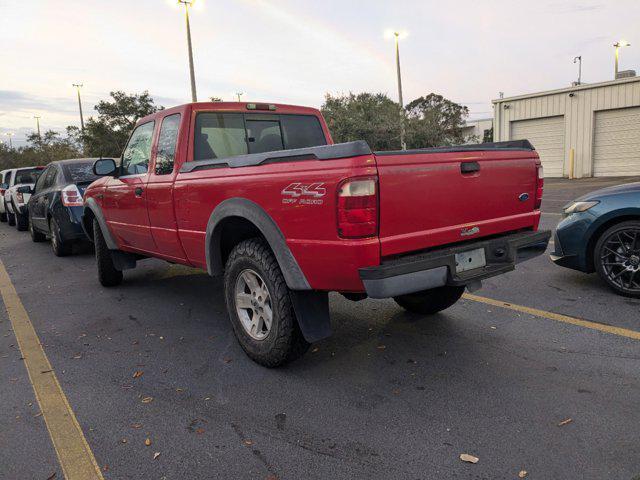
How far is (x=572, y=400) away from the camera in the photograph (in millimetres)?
2820

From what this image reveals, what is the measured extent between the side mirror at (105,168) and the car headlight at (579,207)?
4.78 m

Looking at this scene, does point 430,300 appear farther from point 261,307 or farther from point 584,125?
point 584,125

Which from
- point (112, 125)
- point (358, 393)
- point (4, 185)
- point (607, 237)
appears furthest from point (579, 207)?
point (112, 125)

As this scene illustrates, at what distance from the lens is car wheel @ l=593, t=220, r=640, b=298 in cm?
451

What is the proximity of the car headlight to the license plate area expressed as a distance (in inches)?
90.4

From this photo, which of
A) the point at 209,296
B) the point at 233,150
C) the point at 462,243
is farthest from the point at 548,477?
the point at 209,296

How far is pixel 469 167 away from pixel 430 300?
5.11 feet

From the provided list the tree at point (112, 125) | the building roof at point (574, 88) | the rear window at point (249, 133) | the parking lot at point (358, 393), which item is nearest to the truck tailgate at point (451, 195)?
the parking lot at point (358, 393)

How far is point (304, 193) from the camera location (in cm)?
282

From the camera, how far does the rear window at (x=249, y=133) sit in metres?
4.20

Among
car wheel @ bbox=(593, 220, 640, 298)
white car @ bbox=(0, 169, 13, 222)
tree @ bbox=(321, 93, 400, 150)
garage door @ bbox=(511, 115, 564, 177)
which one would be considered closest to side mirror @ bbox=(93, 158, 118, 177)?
car wheel @ bbox=(593, 220, 640, 298)

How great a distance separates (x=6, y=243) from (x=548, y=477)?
1180 cm

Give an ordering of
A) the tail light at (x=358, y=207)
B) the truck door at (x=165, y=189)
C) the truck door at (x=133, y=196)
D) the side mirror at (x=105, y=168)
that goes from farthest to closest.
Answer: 1. the side mirror at (x=105, y=168)
2. the truck door at (x=133, y=196)
3. the truck door at (x=165, y=189)
4. the tail light at (x=358, y=207)

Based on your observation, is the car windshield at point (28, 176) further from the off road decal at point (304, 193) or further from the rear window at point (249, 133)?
the off road decal at point (304, 193)
